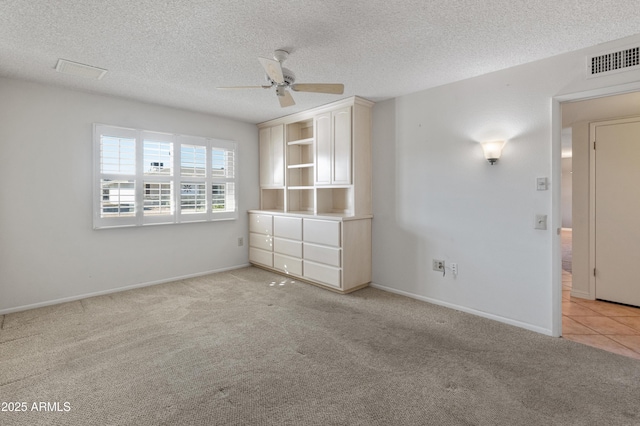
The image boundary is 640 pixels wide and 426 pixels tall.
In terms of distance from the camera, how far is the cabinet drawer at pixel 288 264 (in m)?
4.63

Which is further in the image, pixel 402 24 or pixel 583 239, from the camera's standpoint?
pixel 583 239

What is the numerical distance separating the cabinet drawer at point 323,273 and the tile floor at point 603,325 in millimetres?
2378

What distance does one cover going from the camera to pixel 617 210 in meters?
3.68

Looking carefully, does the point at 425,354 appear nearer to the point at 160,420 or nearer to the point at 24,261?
the point at 160,420

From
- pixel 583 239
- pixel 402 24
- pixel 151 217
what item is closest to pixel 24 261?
pixel 151 217

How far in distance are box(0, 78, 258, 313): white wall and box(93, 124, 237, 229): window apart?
0.44 ft

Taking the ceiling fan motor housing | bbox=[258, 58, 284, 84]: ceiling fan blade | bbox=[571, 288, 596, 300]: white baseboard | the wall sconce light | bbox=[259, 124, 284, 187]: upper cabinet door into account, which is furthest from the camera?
bbox=[259, 124, 284, 187]: upper cabinet door

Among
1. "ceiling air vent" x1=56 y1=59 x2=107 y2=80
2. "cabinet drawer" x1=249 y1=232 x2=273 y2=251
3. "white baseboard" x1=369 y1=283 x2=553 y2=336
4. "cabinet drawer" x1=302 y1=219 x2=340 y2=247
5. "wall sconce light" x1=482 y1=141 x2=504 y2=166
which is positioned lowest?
"white baseboard" x1=369 y1=283 x2=553 y2=336

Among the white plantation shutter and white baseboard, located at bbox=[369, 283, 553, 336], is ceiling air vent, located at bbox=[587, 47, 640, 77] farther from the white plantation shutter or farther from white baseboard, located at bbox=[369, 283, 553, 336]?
the white plantation shutter

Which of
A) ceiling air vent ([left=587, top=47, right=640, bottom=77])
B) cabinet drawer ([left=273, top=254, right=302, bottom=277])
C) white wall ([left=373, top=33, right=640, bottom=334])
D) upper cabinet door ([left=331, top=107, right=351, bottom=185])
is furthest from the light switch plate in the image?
cabinet drawer ([left=273, top=254, right=302, bottom=277])

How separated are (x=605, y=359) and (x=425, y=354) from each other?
1388 millimetres

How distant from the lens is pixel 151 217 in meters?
4.41

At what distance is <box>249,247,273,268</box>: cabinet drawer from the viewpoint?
516 centimetres

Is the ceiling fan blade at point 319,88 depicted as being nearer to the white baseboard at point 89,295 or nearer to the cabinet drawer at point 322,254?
the cabinet drawer at point 322,254
